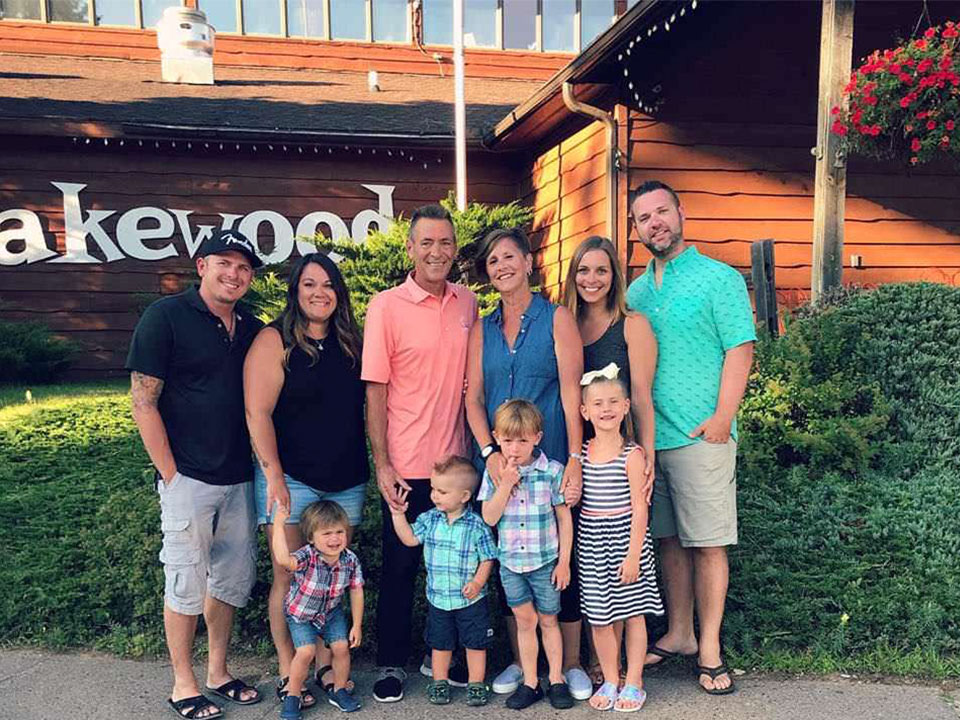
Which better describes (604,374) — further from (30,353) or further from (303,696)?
(30,353)

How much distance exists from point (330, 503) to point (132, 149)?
8.44m

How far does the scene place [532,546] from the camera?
3270 mm

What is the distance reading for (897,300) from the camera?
4.91 m

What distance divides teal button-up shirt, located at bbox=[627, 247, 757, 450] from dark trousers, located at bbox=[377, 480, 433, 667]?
3.82ft

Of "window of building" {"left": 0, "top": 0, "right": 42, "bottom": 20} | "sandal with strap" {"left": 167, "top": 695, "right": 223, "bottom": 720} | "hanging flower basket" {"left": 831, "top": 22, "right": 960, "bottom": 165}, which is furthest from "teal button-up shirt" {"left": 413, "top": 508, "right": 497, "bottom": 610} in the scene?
"window of building" {"left": 0, "top": 0, "right": 42, "bottom": 20}

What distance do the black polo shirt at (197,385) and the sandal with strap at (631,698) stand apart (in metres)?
1.75

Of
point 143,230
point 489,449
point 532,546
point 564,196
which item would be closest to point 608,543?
point 532,546

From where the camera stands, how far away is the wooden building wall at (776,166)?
856cm

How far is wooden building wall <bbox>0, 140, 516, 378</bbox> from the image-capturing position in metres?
10.1

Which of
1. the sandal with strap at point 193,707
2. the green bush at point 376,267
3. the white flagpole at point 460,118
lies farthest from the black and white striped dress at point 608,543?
the white flagpole at point 460,118

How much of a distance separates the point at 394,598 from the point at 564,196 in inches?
278

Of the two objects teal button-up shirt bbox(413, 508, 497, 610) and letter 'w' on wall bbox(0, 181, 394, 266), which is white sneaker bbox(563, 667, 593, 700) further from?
letter 'w' on wall bbox(0, 181, 394, 266)

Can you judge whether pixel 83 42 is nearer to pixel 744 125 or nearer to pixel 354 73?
pixel 354 73

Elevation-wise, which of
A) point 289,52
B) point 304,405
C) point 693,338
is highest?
point 289,52
